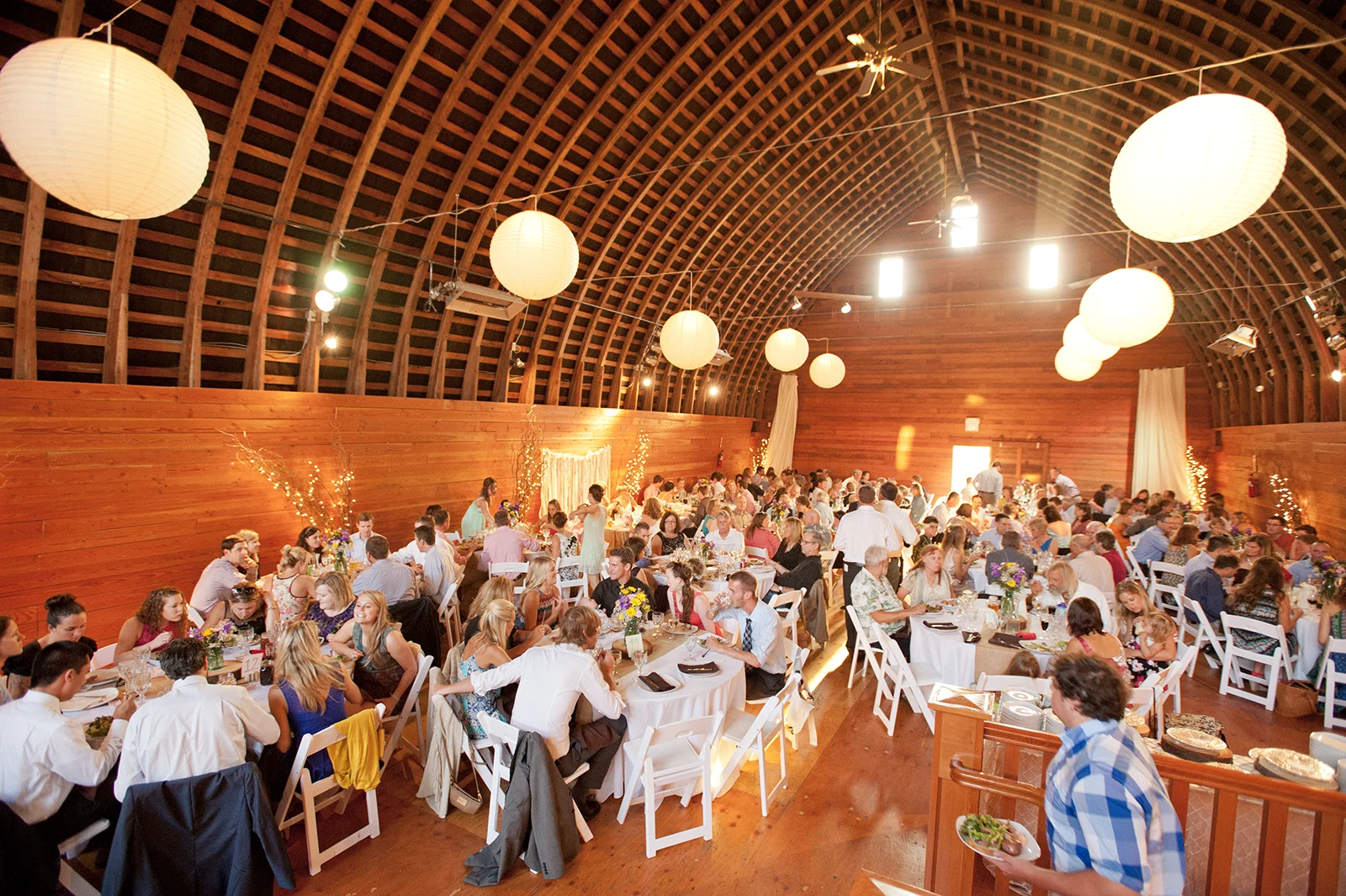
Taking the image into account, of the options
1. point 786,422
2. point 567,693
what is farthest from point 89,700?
point 786,422

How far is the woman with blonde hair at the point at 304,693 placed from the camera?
3682 mm

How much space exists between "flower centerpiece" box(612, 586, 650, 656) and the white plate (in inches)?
125

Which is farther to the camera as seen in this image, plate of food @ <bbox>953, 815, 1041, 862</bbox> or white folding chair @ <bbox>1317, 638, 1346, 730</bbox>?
white folding chair @ <bbox>1317, 638, 1346, 730</bbox>

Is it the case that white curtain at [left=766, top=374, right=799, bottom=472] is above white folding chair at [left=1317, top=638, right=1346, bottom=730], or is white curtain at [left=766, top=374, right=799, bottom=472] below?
above

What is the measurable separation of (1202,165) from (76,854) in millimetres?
6616

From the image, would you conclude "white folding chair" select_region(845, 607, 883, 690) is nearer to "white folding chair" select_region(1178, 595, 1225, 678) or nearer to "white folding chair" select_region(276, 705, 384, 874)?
"white folding chair" select_region(1178, 595, 1225, 678)

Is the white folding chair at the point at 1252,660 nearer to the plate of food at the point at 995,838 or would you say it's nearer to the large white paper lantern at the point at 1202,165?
the large white paper lantern at the point at 1202,165

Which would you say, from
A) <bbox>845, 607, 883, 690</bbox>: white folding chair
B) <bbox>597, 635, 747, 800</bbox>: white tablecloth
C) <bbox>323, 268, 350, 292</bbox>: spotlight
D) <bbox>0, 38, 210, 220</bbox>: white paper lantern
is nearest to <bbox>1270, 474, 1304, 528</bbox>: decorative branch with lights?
<bbox>845, 607, 883, 690</bbox>: white folding chair

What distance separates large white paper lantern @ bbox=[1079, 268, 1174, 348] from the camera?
197 inches

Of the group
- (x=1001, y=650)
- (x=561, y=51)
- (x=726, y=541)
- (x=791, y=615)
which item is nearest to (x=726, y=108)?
(x=561, y=51)

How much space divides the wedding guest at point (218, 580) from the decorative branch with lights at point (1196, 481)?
716 inches

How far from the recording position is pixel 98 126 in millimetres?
2758

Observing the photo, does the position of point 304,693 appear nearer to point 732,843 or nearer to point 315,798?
point 315,798

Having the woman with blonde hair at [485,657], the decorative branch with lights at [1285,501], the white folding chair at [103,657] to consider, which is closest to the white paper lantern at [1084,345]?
the decorative branch with lights at [1285,501]
